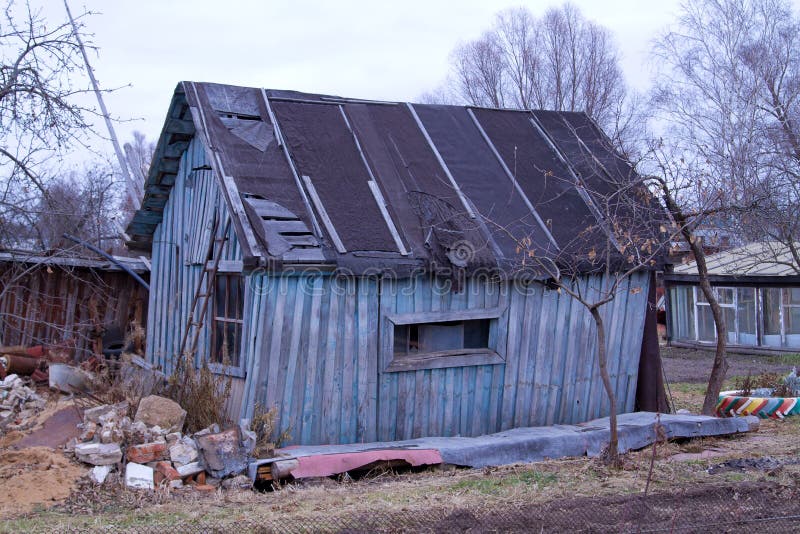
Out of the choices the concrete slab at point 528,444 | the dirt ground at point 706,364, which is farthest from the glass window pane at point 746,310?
the concrete slab at point 528,444

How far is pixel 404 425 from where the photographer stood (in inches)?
381

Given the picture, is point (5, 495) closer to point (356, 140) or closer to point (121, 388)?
point (121, 388)

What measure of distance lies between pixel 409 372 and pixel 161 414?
9.53ft

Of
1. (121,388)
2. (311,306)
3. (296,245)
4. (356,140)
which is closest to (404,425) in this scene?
(311,306)

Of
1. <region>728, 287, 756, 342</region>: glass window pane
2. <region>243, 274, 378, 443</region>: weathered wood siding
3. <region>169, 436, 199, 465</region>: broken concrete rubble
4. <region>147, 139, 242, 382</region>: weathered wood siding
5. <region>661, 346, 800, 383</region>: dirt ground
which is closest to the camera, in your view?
<region>169, 436, 199, 465</region>: broken concrete rubble

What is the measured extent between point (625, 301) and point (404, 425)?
3.83 metres

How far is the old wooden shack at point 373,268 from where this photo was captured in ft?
29.9

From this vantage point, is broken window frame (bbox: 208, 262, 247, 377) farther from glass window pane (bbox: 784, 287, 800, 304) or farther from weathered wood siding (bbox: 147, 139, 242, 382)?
glass window pane (bbox: 784, 287, 800, 304)

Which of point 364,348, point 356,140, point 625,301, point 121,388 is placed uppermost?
point 356,140

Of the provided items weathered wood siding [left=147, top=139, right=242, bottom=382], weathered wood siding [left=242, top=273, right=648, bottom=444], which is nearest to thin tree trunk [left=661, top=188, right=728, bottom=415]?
weathered wood siding [left=242, top=273, right=648, bottom=444]

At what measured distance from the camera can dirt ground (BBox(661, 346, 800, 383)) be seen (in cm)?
1866

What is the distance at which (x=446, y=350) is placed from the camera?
1017 cm

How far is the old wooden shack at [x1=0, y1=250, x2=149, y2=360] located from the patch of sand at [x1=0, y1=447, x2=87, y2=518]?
5494 millimetres

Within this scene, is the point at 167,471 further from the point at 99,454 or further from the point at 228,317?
the point at 228,317
